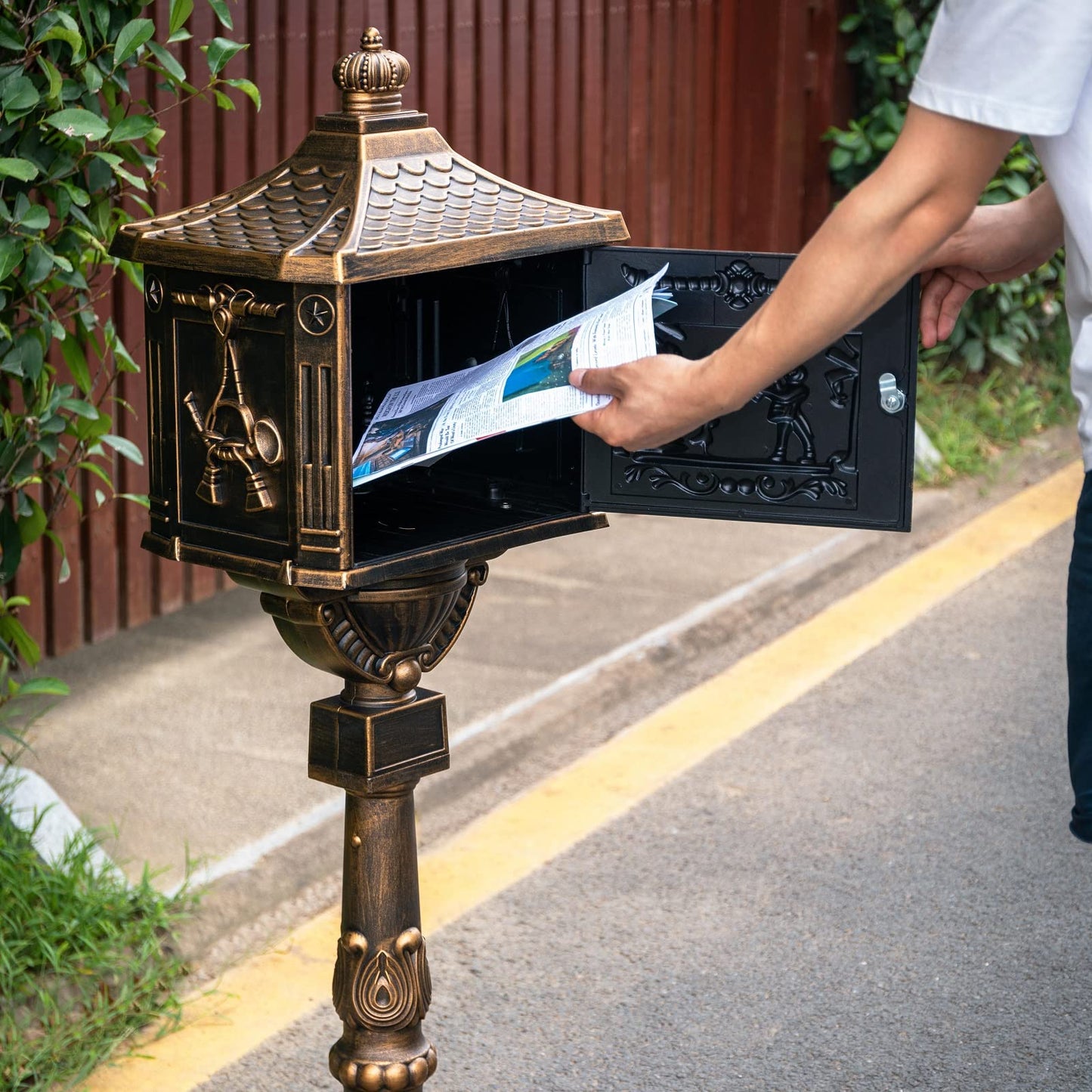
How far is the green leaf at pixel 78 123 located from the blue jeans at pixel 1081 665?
1.68 metres

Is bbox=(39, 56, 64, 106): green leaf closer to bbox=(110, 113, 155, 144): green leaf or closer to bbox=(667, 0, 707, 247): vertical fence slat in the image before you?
bbox=(110, 113, 155, 144): green leaf

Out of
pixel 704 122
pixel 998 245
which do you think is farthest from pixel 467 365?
pixel 704 122

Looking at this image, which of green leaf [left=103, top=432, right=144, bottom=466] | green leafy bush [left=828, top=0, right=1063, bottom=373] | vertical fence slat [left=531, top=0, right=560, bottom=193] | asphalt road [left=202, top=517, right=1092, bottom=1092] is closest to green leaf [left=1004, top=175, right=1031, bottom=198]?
green leafy bush [left=828, top=0, right=1063, bottom=373]

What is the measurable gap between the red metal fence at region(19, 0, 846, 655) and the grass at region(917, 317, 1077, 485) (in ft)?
3.12

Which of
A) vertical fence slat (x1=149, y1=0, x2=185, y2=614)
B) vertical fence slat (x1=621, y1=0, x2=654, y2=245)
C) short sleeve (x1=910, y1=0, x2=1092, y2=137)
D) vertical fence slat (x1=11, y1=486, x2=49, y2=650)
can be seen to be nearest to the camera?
short sleeve (x1=910, y1=0, x2=1092, y2=137)

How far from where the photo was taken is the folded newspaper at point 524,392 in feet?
6.59

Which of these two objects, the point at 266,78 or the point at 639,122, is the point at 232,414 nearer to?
the point at 266,78

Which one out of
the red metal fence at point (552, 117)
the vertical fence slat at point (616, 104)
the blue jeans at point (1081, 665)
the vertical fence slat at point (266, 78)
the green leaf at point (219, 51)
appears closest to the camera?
the blue jeans at point (1081, 665)

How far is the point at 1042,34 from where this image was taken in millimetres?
1622

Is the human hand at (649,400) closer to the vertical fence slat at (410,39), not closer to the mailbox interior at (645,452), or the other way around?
the mailbox interior at (645,452)

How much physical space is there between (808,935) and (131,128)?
2006 millimetres

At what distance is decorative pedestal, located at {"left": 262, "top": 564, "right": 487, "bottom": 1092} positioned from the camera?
2109 millimetres

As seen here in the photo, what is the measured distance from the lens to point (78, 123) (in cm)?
268

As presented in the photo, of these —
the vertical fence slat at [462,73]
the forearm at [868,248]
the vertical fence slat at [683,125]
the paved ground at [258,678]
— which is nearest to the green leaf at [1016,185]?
the vertical fence slat at [683,125]
